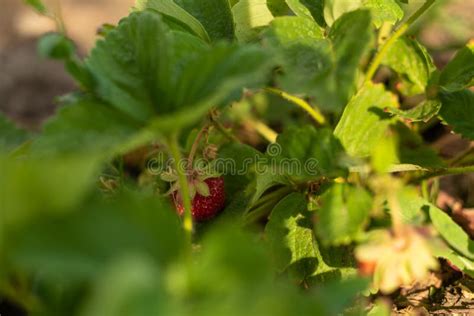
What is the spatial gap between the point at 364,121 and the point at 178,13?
13.1 inches

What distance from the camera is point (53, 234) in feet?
1.71

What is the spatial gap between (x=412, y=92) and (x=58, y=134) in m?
0.72

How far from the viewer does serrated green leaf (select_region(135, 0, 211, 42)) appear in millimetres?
1011

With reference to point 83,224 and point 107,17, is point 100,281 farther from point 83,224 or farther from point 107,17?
point 107,17

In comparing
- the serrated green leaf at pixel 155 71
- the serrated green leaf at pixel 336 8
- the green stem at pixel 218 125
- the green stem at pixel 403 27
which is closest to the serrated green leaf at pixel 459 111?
the green stem at pixel 403 27

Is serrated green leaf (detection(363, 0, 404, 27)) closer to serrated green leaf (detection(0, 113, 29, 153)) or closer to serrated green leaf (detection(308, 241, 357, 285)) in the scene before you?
serrated green leaf (detection(308, 241, 357, 285))

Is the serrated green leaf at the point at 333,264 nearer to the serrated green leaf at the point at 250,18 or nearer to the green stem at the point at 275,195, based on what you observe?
the green stem at the point at 275,195

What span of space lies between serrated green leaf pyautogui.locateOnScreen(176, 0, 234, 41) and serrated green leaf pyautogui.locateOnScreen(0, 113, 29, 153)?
1.09 ft

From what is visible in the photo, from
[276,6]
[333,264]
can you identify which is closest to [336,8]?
[276,6]

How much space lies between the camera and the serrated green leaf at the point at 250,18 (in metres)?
1.07

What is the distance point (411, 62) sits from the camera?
3.85 ft

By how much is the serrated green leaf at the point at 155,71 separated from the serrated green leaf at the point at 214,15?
0.85ft

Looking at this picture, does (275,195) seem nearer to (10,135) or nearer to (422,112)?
(422,112)

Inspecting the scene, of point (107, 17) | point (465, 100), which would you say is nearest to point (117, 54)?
point (465, 100)
